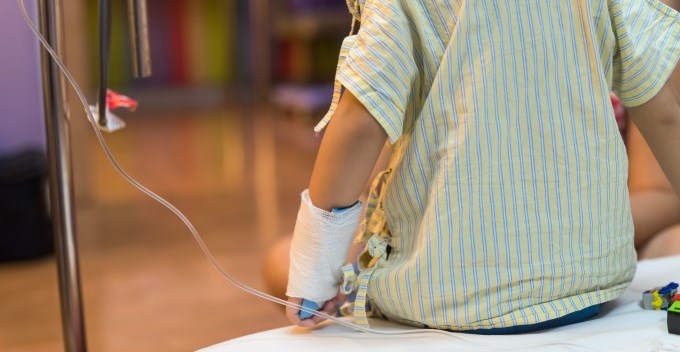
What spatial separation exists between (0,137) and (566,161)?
2016mm

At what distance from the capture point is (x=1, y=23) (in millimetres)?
2525

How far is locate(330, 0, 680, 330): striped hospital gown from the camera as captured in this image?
83cm

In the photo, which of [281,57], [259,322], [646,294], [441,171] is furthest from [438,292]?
[281,57]

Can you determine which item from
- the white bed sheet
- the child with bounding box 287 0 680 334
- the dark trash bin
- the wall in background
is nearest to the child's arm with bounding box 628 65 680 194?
the child with bounding box 287 0 680 334

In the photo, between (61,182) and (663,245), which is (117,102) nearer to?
(61,182)

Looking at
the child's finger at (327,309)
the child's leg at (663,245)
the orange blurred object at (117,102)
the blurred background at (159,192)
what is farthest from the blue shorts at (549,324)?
the blurred background at (159,192)

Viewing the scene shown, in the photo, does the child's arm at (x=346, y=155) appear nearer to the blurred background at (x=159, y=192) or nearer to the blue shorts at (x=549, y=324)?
the blue shorts at (x=549, y=324)

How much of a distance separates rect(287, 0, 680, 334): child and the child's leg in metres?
0.41

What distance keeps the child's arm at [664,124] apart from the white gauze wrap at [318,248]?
315 mm

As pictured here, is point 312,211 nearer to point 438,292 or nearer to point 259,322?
point 438,292

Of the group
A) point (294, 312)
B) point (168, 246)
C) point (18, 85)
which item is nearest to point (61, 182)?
point (294, 312)

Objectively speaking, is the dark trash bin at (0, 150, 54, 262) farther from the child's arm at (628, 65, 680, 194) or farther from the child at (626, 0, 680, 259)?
the child's arm at (628, 65, 680, 194)

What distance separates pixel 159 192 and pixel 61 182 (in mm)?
1775

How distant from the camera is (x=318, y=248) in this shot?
0.86 metres
